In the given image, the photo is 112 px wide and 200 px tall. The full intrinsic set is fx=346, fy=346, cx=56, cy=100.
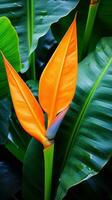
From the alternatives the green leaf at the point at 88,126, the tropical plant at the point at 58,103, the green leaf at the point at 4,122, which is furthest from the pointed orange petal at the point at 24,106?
the green leaf at the point at 4,122

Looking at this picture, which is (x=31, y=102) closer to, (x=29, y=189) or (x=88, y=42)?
(x=29, y=189)

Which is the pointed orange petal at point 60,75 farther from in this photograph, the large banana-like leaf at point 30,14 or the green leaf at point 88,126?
the large banana-like leaf at point 30,14

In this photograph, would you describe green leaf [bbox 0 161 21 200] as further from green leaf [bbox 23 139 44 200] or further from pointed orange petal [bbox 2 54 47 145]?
pointed orange petal [bbox 2 54 47 145]

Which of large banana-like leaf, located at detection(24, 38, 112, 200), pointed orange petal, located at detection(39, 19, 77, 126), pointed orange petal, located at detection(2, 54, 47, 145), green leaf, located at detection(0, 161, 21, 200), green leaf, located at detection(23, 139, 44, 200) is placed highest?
pointed orange petal, located at detection(39, 19, 77, 126)

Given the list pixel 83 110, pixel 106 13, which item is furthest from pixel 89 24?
pixel 83 110

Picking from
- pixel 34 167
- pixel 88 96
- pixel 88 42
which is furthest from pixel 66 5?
pixel 34 167

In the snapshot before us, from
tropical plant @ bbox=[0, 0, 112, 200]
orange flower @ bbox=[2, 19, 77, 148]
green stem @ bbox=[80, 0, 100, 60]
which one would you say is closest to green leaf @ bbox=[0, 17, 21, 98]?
tropical plant @ bbox=[0, 0, 112, 200]
